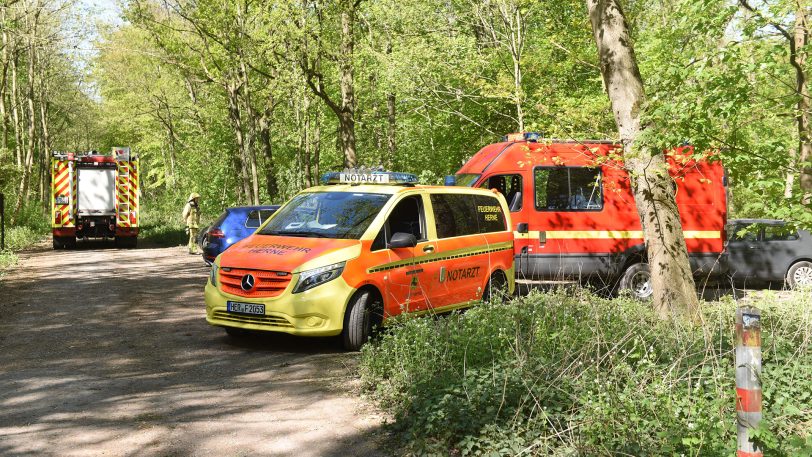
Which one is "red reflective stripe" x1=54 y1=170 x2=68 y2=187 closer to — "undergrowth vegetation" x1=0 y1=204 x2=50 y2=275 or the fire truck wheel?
"undergrowth vegetation" x1=0 y1=204 x2=50 y2=275

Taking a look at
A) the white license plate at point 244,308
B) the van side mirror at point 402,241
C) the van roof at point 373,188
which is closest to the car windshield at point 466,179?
the van roof at point 373,188

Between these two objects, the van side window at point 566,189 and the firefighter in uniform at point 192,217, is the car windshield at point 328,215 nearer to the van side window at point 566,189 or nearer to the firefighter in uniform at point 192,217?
the van side window at point 566,189

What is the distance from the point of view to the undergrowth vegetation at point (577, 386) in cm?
474

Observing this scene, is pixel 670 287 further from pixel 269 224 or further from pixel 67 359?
pixel 67 359

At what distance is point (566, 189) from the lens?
45.7ft

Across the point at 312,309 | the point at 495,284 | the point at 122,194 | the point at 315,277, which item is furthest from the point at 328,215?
the point at 122,194

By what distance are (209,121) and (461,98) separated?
16935 mm

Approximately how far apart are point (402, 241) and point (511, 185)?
5.21m

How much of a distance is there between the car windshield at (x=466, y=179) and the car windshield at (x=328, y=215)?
4.47 m

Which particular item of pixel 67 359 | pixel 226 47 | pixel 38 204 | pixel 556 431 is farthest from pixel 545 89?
pixel 38 204

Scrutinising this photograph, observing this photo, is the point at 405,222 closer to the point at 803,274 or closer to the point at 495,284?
the point at 495,284

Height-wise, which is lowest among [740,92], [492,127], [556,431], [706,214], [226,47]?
[556,431]

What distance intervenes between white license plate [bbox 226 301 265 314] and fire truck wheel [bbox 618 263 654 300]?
24.3 ft

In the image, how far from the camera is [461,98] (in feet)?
85.3
